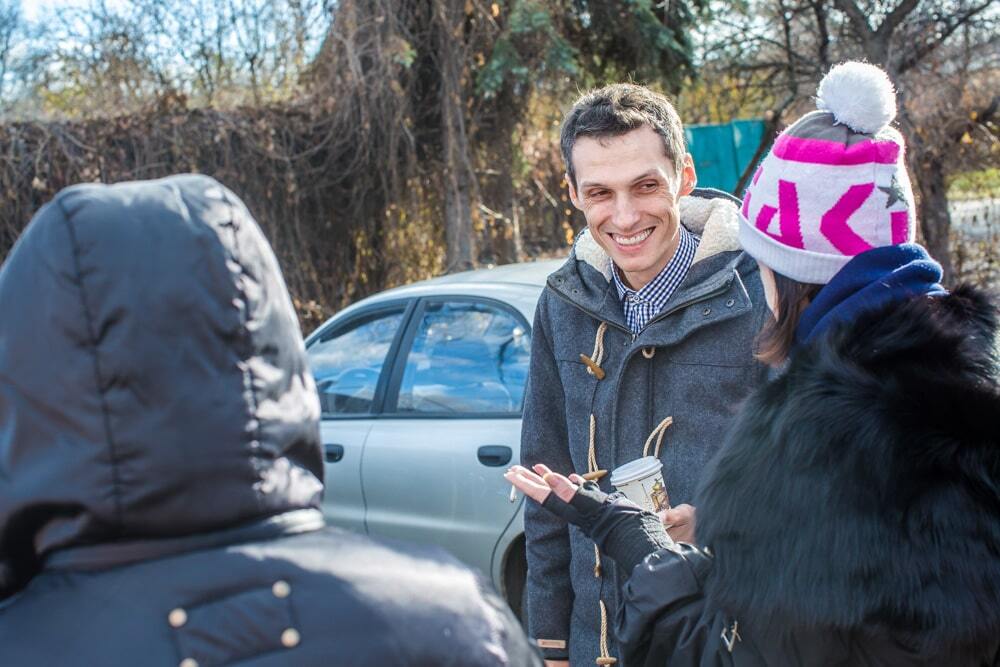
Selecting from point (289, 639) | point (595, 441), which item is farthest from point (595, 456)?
point (289, 639)

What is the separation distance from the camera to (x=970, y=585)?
4.54 feet

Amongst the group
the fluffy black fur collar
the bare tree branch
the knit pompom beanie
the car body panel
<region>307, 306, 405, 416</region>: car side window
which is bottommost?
the car body panel

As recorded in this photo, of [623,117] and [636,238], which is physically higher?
[623,117]

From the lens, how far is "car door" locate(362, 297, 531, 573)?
13.9ft

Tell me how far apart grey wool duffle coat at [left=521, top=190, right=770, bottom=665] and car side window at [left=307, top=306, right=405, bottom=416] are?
244 cm

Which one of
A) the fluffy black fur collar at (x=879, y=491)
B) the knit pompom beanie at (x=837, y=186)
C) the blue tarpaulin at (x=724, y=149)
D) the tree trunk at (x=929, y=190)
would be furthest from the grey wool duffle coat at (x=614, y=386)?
the blue tarpaulin at (x=724, y=149)

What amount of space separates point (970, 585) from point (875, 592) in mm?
118

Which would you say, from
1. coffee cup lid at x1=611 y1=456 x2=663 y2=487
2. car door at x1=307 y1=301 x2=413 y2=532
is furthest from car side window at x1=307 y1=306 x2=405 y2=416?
coffee cup lid at x1=611 y1=456 x2=663 y2=487

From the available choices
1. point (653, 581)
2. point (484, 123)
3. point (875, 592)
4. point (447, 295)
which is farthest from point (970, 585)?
point (484, 123)

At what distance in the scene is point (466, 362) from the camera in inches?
179

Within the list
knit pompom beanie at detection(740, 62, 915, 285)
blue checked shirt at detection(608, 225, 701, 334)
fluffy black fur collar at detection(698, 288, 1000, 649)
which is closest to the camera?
fluffy black fur collar at detection(698, 288, 1000, 649)

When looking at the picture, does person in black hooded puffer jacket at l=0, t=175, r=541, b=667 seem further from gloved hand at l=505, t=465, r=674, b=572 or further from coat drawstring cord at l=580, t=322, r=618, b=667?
coat drawstring cord at l=580, t=322, r=618, b=667

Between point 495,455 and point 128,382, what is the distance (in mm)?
3224

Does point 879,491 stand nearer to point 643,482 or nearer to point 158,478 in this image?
point 643,482
